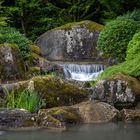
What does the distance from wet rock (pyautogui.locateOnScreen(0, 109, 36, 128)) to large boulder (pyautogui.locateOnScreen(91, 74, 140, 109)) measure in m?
2.52

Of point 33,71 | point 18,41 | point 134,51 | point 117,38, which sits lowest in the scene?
point 33,71

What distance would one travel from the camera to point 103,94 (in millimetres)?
13117

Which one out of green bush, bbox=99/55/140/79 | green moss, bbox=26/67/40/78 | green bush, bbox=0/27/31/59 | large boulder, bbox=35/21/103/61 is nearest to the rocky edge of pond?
green bush, bbox=99/55/140/79

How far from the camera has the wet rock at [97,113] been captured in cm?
1217

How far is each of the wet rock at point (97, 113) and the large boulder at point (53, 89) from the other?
0.77 metres

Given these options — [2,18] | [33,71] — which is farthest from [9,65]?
[2,18]

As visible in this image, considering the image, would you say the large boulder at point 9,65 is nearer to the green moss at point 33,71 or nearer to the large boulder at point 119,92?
the green moss at point 33,71

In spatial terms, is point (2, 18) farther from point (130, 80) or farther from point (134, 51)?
point (130, 80)

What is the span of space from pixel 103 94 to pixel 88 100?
534 mm

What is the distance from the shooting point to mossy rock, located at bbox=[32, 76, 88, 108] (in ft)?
42.8

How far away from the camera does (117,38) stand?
733 inches

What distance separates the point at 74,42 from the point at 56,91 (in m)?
9.80

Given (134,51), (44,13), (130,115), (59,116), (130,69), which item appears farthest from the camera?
(44,13)

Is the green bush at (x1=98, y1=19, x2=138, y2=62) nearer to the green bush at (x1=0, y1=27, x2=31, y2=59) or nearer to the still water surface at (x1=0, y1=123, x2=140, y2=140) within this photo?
the green bush at (x1=0, y1=27, x2=31, y2=59)
